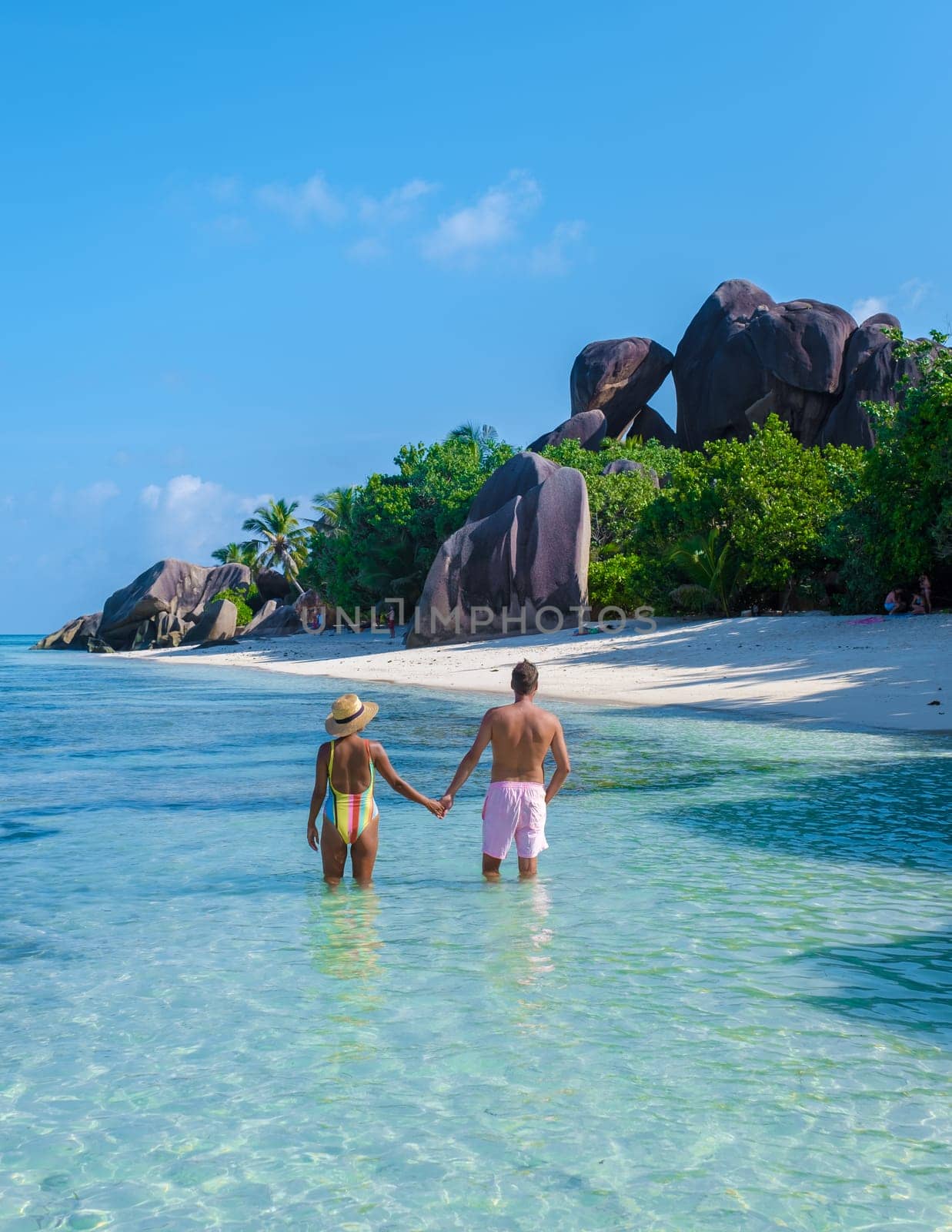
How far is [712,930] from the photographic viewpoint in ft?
21.3

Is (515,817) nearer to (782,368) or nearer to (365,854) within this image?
(365,854)

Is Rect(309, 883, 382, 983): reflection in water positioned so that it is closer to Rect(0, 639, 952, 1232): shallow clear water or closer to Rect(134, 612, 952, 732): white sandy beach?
Rect(0, 639, 952, 1232): shallow clear water

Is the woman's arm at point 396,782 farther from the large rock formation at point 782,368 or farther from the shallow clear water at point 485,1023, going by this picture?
the large rock formation at point 782,368

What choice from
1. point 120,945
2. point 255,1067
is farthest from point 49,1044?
point 120,945

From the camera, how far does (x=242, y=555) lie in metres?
82.2

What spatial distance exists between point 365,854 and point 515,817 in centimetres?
100

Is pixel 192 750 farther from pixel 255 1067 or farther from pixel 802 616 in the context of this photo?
pixel 802 616

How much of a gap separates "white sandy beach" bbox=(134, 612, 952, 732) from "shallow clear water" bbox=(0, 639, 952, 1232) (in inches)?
317

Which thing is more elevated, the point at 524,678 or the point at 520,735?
the point at 524,678

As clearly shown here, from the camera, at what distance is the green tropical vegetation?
26.0 m

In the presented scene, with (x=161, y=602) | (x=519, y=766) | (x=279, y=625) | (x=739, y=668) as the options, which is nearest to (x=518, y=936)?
(x=519, y=766)

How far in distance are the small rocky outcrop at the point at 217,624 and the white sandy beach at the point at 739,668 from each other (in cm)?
2236

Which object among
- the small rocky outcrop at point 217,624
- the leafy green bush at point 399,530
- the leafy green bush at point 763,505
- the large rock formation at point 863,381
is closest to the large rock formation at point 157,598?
the small rocky outcrop at point 217,624

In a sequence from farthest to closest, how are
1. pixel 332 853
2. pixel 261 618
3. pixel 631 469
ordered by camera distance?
pixel 261 618
pixel 631 469
pixel 332 853
